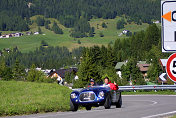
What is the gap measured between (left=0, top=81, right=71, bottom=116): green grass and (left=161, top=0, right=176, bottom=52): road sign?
969 centimetres

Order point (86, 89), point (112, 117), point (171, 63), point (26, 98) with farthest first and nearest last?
point (26, 98) → point (86, 89) → point (112, 117) → point (171, 63)

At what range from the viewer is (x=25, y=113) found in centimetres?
1800

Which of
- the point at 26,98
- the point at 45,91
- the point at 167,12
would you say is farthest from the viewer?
the point at 45,91

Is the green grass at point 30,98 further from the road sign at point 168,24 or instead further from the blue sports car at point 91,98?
the road sign at point 168,24

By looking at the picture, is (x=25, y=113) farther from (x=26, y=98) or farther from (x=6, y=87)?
(x=6, y=87)

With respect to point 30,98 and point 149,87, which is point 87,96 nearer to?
point 30,98

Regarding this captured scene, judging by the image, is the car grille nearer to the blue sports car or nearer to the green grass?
the blue sports car

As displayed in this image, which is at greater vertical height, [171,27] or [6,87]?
[171,27]

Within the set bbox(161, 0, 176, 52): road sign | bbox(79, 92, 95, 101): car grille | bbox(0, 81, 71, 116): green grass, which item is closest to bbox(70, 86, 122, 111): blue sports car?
bbox(79, 92, 95, 101): car grille

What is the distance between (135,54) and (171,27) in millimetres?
176759

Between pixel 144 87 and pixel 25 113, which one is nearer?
pixel 25 113

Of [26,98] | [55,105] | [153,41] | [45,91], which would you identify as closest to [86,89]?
[55,105]

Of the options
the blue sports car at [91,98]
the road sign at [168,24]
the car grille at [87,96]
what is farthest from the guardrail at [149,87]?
the road sign at [168,24]

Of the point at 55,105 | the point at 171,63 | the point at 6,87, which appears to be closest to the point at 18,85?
the point at 6,87
